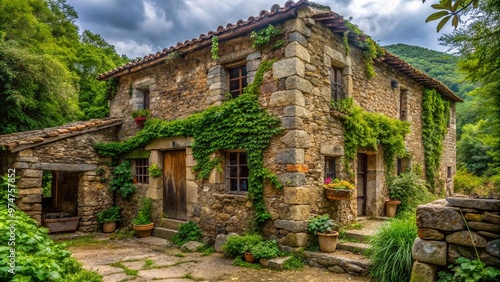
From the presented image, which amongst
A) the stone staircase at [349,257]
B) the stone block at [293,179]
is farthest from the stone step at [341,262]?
the stone block at [293,179]


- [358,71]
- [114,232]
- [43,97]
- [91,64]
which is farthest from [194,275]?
[91,64]

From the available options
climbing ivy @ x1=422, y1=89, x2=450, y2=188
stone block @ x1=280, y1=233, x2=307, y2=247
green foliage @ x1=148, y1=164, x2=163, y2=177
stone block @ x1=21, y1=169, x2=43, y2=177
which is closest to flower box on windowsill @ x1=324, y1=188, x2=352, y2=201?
stone block @ x1=280, y1=233, x2=307, y2=247

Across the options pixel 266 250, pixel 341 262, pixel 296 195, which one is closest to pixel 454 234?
pixel 341 262

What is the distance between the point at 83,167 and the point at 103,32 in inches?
740

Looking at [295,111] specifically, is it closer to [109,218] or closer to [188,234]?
[188,234]

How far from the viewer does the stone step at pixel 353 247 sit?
5.70 m

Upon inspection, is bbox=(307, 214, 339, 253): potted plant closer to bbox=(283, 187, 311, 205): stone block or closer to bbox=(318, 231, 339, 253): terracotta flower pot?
bbox=(318, 231, 339, 253): terracotta flower pot

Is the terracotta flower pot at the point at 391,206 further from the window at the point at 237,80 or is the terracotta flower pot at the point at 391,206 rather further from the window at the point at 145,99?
the window at the point at 145,99

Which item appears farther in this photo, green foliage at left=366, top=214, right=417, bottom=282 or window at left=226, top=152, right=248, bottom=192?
window at left=226, top=152, right=248, bottom=192

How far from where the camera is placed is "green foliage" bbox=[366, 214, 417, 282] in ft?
14.3

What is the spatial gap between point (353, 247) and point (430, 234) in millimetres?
2445

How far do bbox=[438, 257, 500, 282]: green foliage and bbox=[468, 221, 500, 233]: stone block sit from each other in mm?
338

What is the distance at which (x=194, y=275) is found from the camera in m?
5.32

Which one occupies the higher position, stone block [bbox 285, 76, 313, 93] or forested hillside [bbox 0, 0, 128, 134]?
forested hillside [bbox 0, 0, 128, 134]
